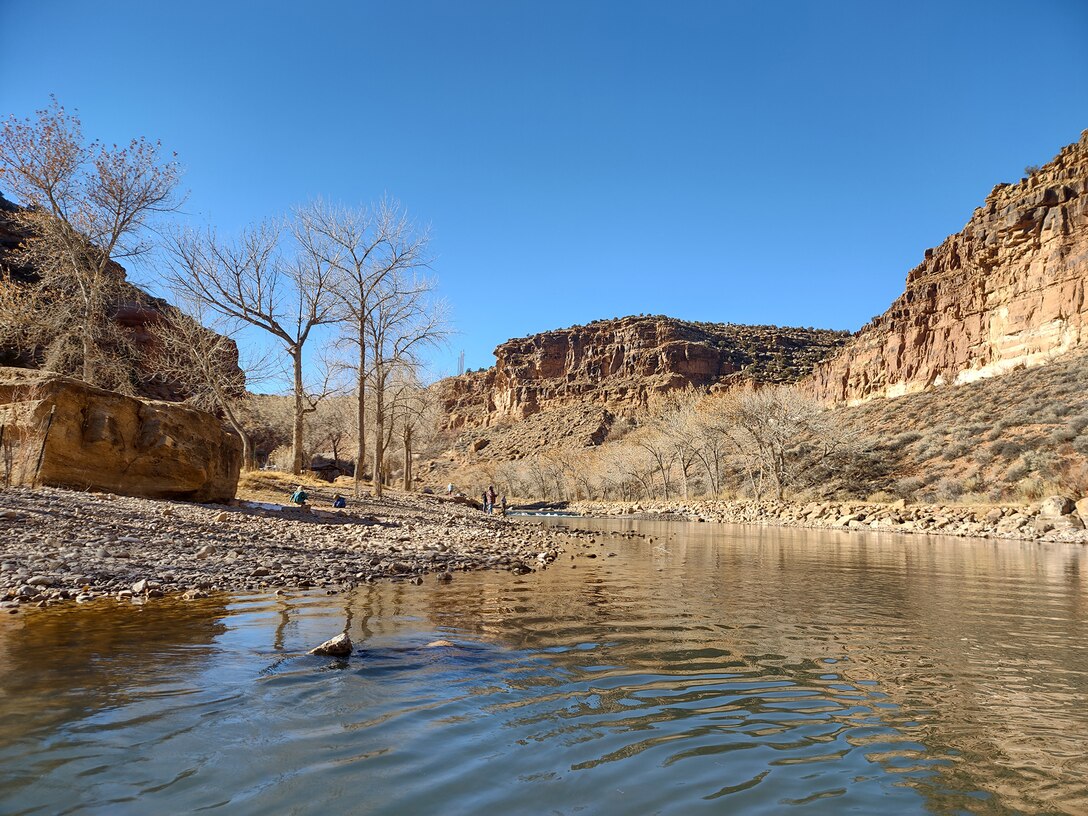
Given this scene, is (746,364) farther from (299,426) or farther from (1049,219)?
(299,426)

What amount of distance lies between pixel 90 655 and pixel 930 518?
95.2 feet

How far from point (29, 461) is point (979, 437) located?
137 feet

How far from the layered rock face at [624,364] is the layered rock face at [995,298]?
73.5ft

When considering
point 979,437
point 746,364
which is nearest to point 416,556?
point 979,437

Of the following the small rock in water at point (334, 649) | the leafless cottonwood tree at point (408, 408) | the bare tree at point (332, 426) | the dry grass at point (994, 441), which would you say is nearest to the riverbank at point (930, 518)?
the dry grass at point (994, 441)

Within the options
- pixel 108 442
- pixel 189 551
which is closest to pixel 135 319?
pixel 108 442

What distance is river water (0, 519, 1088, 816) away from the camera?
2.84 meters

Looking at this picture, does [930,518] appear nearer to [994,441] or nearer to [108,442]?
[994,441]

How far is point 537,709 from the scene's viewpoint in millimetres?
4004

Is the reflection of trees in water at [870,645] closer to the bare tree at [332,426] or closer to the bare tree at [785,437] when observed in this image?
the bare tree at [785,437]

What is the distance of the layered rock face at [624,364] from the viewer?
4040 inches

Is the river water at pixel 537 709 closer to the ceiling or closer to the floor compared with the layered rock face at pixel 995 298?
closer to the floor

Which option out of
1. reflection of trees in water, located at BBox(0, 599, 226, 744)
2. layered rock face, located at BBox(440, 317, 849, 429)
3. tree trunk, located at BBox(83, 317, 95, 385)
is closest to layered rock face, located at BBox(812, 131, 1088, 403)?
layered rock face, located at BBox(440, 317, 849, 429)

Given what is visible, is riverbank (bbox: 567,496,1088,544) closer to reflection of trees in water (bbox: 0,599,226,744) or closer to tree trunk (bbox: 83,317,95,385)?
reflection of trees in water (bbox: 0,599,226,744)
